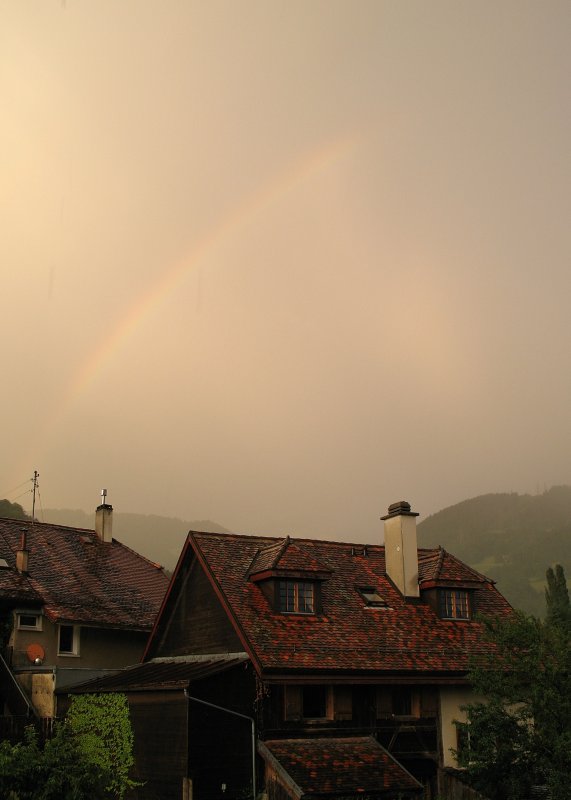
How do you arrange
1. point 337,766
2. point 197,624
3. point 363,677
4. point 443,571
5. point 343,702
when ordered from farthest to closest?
point 443,571 < point 197,624 < point 343,702 < point 363,677 < point 337,766

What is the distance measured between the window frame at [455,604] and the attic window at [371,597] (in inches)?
104

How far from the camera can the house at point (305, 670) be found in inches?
1127

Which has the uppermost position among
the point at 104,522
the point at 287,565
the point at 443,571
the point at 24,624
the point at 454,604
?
the point at 104,522

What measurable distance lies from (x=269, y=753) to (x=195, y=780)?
2509 millimetres

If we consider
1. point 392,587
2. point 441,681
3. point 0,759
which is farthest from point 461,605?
point 0,759

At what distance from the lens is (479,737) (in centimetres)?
2689

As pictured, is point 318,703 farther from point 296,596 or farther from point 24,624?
point 24,624

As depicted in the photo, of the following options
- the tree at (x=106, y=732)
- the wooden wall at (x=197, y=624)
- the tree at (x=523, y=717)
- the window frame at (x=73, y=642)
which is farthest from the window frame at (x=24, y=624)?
the tree at (x=523, y=717)

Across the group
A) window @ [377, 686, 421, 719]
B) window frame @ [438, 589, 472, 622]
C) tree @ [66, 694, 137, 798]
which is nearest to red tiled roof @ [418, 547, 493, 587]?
window frame @ [438, 589, 472, 622]

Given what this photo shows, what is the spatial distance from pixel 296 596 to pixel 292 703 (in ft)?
15.3

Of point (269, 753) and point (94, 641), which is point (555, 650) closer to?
point (269, 753)

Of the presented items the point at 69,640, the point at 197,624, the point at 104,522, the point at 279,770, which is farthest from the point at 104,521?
the point at 279,770

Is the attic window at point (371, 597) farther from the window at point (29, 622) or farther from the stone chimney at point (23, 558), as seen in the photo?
the stone chimney at point (23, 558)

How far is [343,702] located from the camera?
31.6 m
